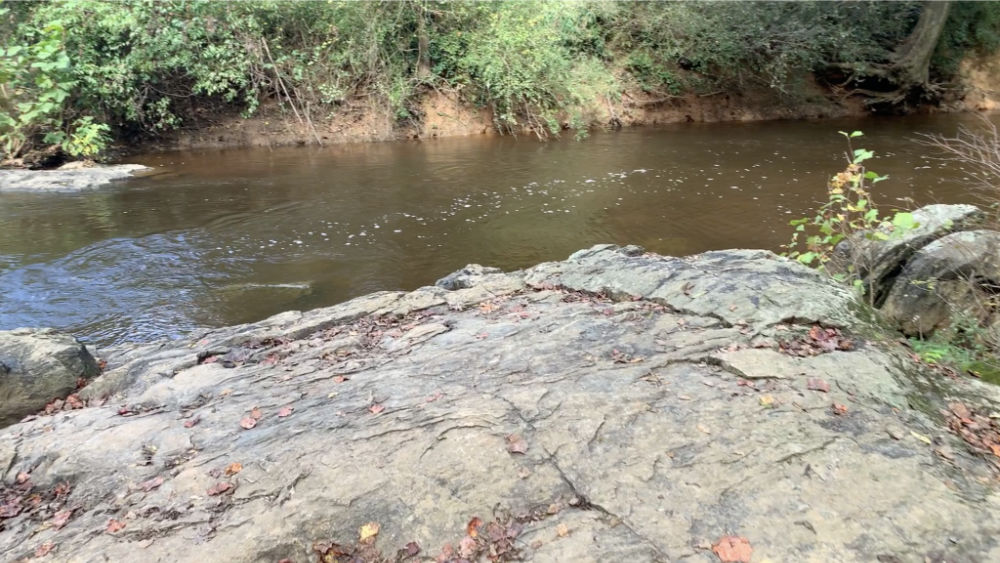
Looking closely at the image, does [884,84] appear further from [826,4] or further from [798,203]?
[798,203]

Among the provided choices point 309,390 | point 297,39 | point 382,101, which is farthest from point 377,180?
point 309,390

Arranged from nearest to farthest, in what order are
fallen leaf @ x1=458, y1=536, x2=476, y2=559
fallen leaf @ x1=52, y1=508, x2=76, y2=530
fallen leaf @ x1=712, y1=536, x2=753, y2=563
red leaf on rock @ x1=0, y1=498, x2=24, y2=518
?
1. fallen leaf @ x1=712, y1=536, x2=753, y2=563
2. fallen leaf @ x1=458, y1=536, x2=476, y2=559
3. fallen leaf @ x1=52, y1=508, x2=76, y2=530
4. red leaf on rock @ x1=0, y1=498, x2=24, y2=518

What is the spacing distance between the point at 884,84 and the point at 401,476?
23509 mm

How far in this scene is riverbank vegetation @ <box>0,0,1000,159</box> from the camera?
1540 cm

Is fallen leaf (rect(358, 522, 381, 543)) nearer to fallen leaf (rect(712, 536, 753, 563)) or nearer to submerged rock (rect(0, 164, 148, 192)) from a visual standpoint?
fallen leaf (rect(712, 536, 753, 563))

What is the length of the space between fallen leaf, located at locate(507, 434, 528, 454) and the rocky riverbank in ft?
0.08

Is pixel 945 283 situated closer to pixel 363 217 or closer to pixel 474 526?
pixel 474 526

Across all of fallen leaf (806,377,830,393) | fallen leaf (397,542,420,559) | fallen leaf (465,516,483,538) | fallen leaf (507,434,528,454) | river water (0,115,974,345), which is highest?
fallen leaf (806,377,830,393)

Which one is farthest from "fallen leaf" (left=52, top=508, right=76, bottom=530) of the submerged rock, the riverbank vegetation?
the riverbank vegetation

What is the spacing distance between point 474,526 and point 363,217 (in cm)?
849

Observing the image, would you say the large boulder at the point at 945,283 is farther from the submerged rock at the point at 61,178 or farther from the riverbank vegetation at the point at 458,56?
the submerged rock at the point at 61,178

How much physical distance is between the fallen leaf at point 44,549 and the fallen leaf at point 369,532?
59.0 inches

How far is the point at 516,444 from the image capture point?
11.6 ft

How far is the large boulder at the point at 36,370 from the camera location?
4.91m
